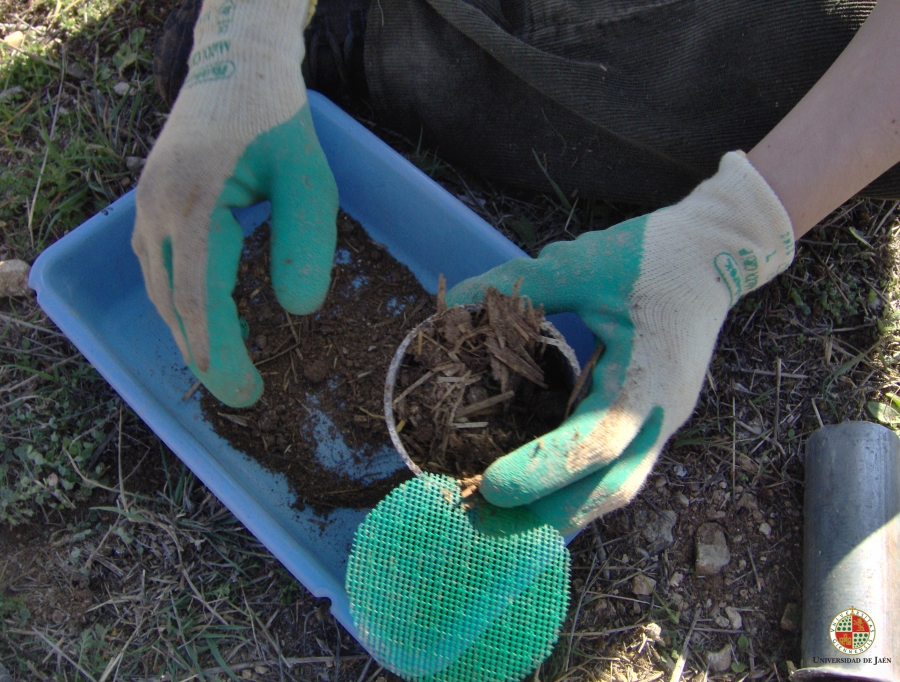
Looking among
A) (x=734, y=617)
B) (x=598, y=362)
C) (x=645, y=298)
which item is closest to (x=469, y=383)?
(x=598, y=362)

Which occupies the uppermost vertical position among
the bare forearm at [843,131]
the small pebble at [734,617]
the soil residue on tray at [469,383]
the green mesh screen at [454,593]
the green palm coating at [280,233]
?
the bare forearm at [843,131]

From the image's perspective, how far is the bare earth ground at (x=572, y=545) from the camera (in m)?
1.47

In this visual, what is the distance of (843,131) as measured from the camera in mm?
1222

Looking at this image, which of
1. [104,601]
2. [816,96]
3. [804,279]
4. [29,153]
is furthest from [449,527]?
[29,153]

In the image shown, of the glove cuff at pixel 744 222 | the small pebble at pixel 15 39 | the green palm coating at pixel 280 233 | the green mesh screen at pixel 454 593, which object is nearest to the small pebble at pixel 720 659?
the green mesh screen at pixel 454 593

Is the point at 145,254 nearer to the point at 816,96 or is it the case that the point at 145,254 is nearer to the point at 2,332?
the point at 2,332

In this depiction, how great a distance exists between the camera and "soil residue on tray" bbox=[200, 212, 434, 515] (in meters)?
1.51

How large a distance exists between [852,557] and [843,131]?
2.90 feet

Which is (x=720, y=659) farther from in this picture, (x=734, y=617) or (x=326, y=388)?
(x=326, y=388)

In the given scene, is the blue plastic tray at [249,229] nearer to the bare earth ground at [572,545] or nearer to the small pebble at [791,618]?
the bare earth ground at [572,545]

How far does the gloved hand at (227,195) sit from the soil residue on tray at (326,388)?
0.77 feet

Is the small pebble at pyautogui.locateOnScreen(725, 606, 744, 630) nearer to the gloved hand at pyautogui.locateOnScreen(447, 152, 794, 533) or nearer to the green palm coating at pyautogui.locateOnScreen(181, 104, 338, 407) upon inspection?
the gloved hand at pyautogui.locateOnScreen(447, 152, 794, 533)

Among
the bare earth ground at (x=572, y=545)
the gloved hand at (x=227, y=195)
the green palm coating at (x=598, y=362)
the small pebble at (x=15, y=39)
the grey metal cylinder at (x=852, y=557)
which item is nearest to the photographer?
the green palm coating at (x=598, y=362)

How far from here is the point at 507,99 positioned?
1608 millimetres
